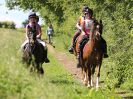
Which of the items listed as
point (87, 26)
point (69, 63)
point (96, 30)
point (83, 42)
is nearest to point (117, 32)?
point (83, 42)

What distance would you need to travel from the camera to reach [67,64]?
29266mm

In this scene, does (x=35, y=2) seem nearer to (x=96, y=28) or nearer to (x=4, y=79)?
(x=96, y=28)

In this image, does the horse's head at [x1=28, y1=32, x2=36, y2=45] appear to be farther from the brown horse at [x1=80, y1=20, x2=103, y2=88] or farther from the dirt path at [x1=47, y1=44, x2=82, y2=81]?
the dirt path at [x1=47, y1=44, x2=82, y2=81]

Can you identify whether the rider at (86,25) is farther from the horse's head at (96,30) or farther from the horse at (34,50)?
the horse at (34,50)

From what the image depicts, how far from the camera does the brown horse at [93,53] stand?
16344 millimetres

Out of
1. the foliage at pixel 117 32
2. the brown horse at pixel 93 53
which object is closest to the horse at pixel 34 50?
the brown horse at pixel 93 53

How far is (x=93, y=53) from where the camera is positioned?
655 inches

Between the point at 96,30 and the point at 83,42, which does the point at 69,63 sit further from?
the point at 96,30

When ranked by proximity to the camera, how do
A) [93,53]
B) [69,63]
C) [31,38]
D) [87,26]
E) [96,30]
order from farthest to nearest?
[69,63] < [87,26] < [93,53] < [96,30] < [31,38]

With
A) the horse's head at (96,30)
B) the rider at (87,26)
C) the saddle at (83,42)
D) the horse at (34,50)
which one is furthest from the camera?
the saddle at (83,42)

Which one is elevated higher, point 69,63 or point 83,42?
point 83,42

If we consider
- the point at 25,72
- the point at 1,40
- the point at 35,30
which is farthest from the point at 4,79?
the point at 35,30

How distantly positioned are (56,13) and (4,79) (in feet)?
132

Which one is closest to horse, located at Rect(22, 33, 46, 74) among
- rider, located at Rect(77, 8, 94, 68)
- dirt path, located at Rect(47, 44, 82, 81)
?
rider, located at Rect(77, 8, 94, 68)
